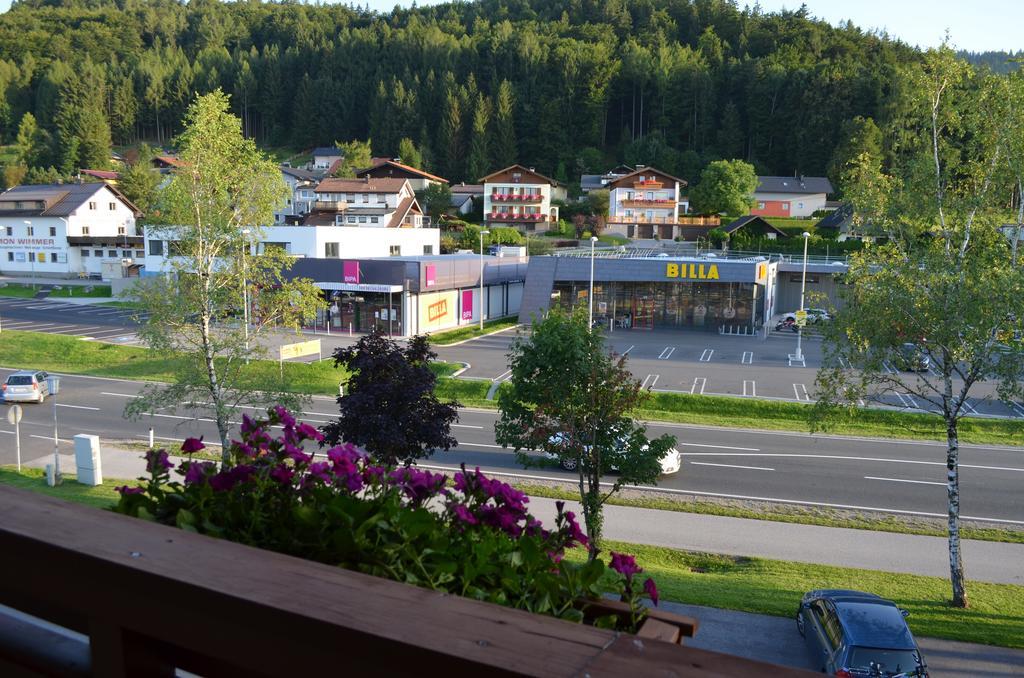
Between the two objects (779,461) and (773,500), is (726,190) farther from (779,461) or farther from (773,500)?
(773,500)

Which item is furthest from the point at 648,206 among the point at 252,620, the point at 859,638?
the point at 252,620

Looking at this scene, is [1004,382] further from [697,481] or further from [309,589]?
[309,589]

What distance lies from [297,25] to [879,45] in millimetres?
103663

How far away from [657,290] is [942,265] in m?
35.1

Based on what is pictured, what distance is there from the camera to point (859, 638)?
982 centimetres

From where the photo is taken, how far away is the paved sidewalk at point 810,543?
14586mm

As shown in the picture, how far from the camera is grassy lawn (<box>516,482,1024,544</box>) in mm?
16188

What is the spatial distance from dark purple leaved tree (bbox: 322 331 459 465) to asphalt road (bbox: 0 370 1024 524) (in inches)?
155

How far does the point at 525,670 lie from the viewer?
1.00 meters

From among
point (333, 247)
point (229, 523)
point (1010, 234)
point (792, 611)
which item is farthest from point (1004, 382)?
point (333, 247)

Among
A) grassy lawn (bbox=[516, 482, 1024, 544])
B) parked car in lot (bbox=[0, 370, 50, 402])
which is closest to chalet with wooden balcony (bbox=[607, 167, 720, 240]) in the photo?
parked car in lot (bbox=[0, 370, 50, 402])

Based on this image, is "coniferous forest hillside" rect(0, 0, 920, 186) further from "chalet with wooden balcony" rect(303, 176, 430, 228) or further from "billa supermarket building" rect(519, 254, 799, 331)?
"billa supermarket building" rect(519, 254, 799, 331)

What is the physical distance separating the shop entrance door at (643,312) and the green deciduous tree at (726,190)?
33.3 meters

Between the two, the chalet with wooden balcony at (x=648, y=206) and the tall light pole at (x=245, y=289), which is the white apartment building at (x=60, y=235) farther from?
the tall light pole at (x=245, y=289)
